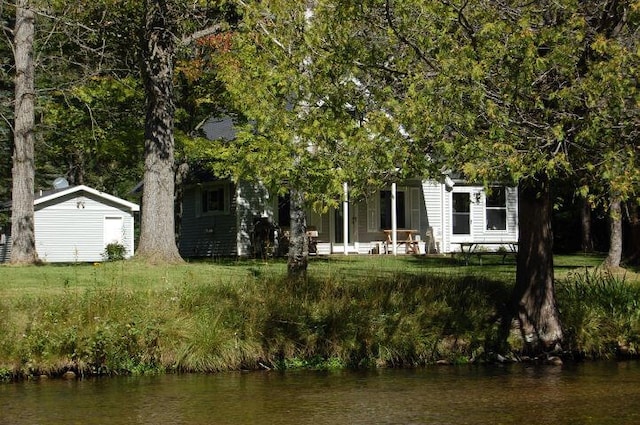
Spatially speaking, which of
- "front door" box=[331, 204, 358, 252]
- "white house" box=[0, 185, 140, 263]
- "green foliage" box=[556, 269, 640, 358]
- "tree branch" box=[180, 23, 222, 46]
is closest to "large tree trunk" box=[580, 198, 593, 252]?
"front door" box=[331, 204, 358, 252]

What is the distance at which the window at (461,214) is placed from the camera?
36.9 metres

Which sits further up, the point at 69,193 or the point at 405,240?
the point at 69,193

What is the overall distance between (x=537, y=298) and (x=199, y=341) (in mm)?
5539

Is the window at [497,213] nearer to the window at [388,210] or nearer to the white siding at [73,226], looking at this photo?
the window at [388,210]

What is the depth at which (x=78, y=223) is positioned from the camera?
37.1 m

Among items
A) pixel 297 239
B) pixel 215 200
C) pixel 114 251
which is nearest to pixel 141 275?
pixel 297 239

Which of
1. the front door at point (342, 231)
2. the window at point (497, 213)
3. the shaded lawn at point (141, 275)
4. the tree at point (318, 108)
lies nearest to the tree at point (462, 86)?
the tree at point (318, 108)

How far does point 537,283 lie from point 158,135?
37.3 ft

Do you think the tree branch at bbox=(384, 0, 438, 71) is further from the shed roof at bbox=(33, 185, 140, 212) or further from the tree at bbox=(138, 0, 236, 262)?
the shed roof at bbox=(33, 185, 140, 212)

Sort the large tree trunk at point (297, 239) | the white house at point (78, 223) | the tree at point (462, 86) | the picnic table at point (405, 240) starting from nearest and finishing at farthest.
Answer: the tree at point (462, 86) → the large tree trunk at point (297, 239) → the picnic table at point (405, 240) → the white house at point (78, 223)

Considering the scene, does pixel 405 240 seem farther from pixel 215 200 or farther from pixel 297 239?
pixel 297 239

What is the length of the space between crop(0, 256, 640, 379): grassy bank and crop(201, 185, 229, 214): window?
17057mm

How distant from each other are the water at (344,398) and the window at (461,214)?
71.7ft

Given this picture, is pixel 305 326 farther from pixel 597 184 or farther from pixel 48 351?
pixel 597 184
